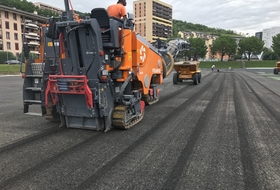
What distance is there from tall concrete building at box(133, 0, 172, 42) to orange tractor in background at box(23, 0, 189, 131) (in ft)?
329

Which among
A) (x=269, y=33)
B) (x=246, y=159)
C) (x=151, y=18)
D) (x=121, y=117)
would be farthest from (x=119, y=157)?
(x=269, y=33)

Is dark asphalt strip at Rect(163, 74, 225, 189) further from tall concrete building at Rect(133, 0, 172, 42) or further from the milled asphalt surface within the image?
tall concrete building at Rect(133, 0, 172, 42)

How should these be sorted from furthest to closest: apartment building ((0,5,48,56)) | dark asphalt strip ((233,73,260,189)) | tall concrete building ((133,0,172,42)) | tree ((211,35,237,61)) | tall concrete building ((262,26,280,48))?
tall concrete building ((262,26,280,48)), tall concrete building ((133,0,172,42)), tree ((211,35,237,61)), apartment building ((0,5,48,56)), dark asphalt strip ((233,73,260,189))

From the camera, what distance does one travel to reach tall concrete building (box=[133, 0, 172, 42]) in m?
107

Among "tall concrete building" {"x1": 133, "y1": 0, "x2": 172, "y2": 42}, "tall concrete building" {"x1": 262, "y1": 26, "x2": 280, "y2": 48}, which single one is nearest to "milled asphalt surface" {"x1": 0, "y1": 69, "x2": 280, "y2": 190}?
"tall concrete building" {"x1": 133, "y1": 0, "x2": 172, "y2": 42}

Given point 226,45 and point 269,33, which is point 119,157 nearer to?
point 226,45

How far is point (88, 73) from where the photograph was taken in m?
5.17

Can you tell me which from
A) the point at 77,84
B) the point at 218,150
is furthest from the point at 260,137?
the point at 77,84

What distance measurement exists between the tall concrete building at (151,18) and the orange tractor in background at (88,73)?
100 metres

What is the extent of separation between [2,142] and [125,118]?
99.1 inches

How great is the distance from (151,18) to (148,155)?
10803cm

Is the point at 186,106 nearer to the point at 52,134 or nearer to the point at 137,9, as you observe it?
the point at 52,134

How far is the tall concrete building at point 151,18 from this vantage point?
352ft

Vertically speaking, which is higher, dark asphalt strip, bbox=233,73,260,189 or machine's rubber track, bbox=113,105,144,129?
machine's rubber track, bbox=113,105,144,129
